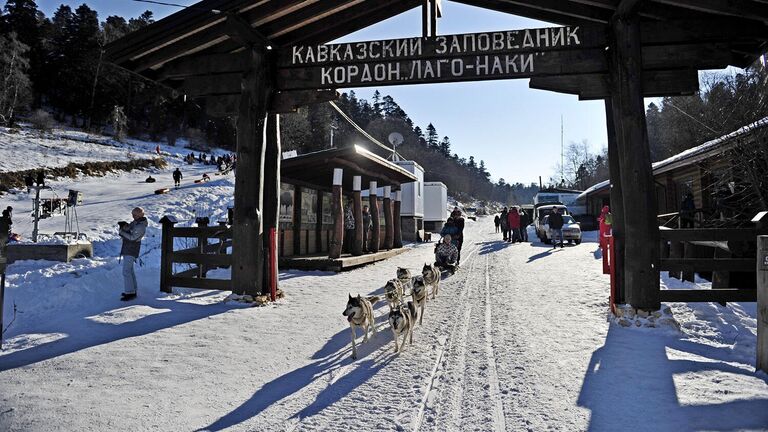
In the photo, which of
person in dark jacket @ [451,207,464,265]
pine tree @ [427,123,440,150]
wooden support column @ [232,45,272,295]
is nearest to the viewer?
wooden support column @ [232,45,272,295]

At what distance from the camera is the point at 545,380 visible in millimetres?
4324

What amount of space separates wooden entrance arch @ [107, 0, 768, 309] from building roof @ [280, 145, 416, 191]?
3940mm

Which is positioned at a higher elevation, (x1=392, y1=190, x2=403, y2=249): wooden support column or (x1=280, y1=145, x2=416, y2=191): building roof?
(x1=280, y1=145, x2=416, y2=191): building roof

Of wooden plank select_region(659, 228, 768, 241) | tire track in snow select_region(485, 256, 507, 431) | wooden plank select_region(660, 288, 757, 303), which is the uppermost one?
wooden plank select_region(659, 228, 768, 241)

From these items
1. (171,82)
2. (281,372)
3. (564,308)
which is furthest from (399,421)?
(171,82)

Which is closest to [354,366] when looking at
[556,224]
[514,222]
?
[556,224]

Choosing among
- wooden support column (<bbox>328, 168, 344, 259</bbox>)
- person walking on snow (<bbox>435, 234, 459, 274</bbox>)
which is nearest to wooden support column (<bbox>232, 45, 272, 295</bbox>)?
wooden support column (<bbox>328, 168, 344, 259</bbox>)

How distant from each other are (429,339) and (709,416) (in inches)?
121

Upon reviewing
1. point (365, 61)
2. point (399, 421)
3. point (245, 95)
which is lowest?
point (399, 421)

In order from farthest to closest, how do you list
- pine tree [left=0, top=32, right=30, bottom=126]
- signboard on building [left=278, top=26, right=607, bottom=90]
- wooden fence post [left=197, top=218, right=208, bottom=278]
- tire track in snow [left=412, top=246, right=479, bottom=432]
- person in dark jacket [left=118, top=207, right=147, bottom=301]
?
pine tree [left=0, top=32, right=30, bottom=126], wooden fence post [left=197, top=218, right=208, bottom=278], person in dark jacket [left=118, top=207, right=147, bottom=301], signboard on building [left=278, top=26, right=607, bottom=90], tire track in snow [left=412, top=246, right=479, bottom=432]

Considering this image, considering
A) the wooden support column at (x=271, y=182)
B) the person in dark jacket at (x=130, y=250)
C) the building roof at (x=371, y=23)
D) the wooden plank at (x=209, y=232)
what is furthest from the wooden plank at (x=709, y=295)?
the person in dark jacket at (x=130, y=250)

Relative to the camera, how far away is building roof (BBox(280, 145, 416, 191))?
1253cm

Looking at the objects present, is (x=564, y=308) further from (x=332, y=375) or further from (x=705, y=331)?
(x=332, y=375)

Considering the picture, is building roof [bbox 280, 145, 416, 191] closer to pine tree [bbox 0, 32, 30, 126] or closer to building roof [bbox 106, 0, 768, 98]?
building roof [bbox 106, 0, 768, 98]
